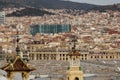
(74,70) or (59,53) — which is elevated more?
(74,70)

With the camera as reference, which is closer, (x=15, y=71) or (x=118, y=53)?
(x=15, y=71)

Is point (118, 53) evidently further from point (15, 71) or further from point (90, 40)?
point (15, 71)

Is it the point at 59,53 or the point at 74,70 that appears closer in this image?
the point at 74,70

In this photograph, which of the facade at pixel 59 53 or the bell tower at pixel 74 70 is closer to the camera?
the bell tower at pixel 74 70

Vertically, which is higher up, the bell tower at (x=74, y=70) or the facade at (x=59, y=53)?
the bell tower at (x=74, y=70)

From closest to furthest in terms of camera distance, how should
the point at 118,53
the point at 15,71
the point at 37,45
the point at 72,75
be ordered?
the point at 15,71 < the point at 72,75 < the point at 118,53 < the point at 37,45

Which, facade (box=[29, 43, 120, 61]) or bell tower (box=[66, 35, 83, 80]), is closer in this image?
bell tower (box=[66, 35, 83, 80])

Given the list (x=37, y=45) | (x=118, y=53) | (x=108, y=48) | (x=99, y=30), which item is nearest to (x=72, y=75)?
(x=118, y=53)

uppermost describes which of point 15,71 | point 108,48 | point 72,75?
point 15,71

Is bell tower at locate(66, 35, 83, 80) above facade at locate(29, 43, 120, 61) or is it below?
above

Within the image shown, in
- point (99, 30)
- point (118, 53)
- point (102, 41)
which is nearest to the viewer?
point (118, 53)

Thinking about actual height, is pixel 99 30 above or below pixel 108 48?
below
